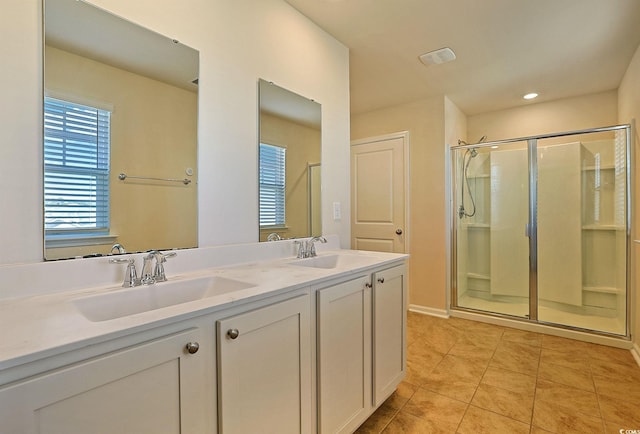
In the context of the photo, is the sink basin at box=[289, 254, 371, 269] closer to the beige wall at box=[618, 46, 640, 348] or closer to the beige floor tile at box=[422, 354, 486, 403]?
the beige floor tile at box=[422, 354, 486, 403]

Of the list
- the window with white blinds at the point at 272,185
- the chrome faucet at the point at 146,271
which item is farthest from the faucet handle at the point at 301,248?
the chrome faucet at the point at 146,271

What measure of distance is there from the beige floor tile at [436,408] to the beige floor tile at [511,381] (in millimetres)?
394

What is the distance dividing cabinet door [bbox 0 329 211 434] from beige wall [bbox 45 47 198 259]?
0.62 metres

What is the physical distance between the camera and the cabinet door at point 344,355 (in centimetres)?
136

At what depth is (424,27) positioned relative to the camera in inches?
89.0

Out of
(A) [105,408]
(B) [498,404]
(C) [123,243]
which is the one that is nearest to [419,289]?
(B) [498,404]

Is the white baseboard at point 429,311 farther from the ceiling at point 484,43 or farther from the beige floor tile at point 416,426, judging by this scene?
the ceiling at point 484,43

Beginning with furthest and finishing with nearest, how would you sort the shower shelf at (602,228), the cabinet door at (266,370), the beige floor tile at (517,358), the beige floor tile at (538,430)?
the shower shelf at (602,228)
the beige floor tile at (517,358)
the beige floor tile at (538,430)
the cabinet door at (266,370)

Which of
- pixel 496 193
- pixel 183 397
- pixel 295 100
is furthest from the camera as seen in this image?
pixel 496 193

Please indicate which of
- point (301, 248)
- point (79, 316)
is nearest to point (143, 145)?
point (79, 316)

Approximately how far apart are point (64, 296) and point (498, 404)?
2.27 meters

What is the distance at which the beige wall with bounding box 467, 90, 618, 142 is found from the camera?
3.48 meters

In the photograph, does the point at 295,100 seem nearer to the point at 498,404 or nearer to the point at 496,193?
the point at 498,404

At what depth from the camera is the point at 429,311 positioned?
3639mm
